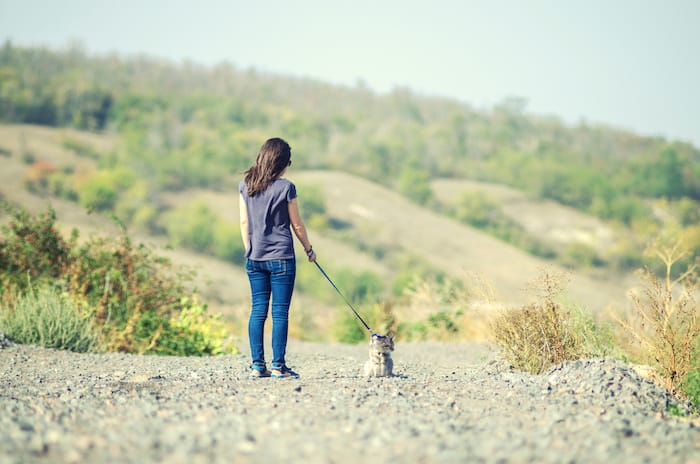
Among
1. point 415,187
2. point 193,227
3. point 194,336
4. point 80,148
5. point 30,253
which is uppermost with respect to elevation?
point 80,148

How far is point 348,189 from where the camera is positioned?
52906 millimetres

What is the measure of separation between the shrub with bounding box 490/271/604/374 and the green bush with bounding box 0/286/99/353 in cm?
479

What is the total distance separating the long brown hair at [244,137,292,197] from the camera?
237 inches

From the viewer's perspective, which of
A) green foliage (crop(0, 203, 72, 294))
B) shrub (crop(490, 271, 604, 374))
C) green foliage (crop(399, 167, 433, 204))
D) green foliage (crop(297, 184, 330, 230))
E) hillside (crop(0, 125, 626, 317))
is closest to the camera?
shrub (crop(490, 271, 604, 374))

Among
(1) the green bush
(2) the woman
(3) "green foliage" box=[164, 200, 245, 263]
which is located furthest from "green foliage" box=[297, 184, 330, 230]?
(2) the woman

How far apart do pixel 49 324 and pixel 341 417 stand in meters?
5.40

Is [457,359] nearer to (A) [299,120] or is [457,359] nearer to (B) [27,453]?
(B) [27,453]

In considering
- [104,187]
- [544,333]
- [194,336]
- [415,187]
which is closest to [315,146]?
[415,187]

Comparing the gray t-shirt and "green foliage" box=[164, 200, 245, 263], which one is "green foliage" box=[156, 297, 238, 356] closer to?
the gray t-shirt

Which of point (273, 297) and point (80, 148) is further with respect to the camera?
point (80, 148)

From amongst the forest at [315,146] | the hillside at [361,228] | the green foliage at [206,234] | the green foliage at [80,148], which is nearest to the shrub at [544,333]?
the hillside at [361,228]

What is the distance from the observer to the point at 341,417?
4.48 meters

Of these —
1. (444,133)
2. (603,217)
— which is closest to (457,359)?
(603,217)

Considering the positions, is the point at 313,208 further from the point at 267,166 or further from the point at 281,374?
the point at 267,166
